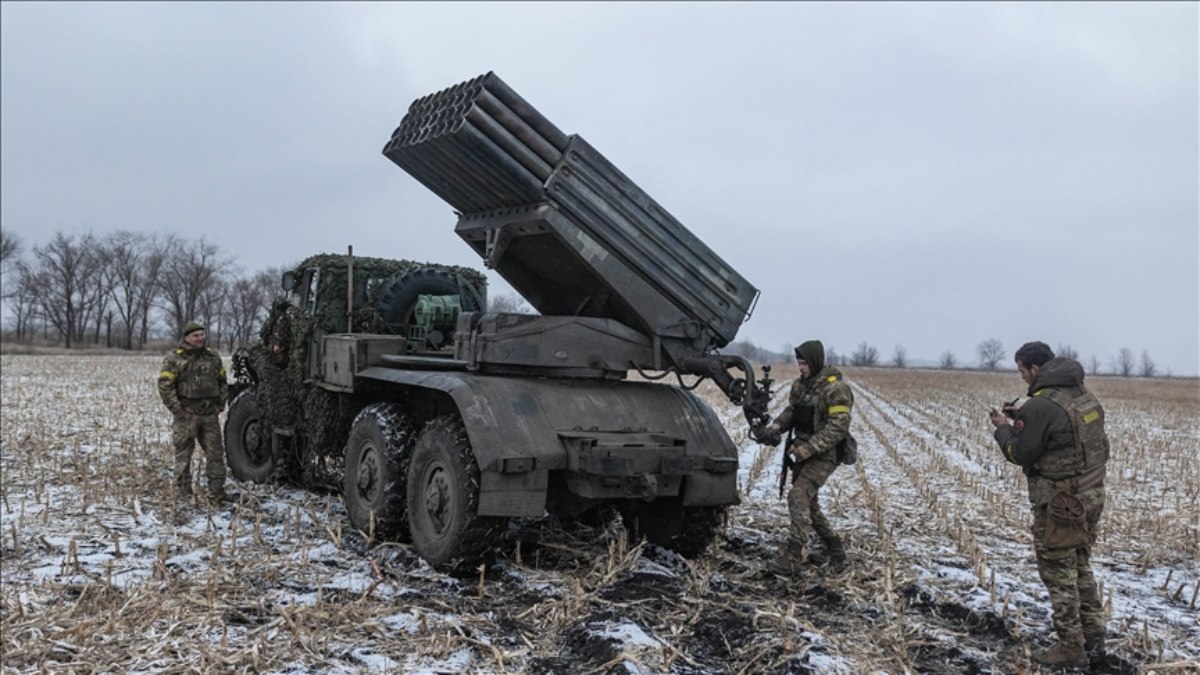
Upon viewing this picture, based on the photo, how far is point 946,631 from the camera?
16.4ft

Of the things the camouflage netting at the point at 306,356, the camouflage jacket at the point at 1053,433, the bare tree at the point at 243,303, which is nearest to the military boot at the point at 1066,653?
the camouflage jacket at the point at 1053,433

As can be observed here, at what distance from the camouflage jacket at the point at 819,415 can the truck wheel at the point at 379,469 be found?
284 cm

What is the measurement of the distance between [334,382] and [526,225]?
9.05ft

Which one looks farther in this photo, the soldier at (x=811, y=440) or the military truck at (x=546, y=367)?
the soldier at (x=811, y=440)

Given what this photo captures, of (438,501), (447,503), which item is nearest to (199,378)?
(438,501)

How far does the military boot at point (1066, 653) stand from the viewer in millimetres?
4551

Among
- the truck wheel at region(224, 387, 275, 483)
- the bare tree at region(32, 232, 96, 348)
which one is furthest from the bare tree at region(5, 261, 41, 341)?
the truck wheel at region(224, 387, 275, 483)

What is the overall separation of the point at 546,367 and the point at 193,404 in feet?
13.0

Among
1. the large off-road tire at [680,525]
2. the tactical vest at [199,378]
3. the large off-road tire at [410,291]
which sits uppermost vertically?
the large off-road tire at [410,291]

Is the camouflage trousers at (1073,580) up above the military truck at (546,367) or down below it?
below

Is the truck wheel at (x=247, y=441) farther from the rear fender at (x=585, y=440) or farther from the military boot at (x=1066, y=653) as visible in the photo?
the military boot at (x=1066, y=653)

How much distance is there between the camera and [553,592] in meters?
5.48

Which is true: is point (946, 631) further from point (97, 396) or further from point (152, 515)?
point (97, 396)

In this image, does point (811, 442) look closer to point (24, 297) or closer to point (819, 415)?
point (819, 415)
